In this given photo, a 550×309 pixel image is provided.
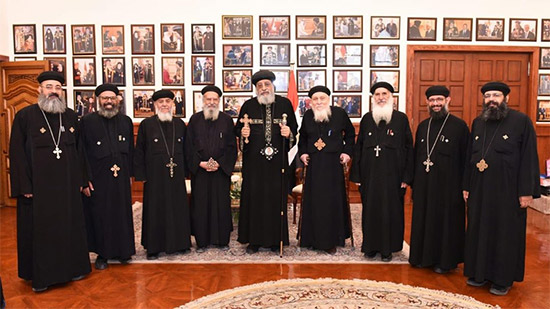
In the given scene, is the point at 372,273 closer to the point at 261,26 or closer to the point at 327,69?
the point at 327,69

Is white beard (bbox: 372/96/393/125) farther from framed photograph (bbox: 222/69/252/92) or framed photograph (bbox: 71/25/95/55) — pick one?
framed photograph (bbox: 71/25/95/55)

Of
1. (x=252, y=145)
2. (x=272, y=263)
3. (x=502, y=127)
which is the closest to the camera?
(x=502, y=127)

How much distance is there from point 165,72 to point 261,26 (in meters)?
2.04

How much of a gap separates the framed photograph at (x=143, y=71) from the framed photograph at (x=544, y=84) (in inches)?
297

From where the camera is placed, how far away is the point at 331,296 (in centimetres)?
423

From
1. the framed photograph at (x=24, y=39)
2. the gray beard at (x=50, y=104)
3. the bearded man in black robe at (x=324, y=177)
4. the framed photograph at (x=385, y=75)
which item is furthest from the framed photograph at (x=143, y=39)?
the gray beard at (x=50, y=104)

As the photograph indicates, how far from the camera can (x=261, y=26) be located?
28.9 feet

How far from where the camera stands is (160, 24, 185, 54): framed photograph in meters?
8.84

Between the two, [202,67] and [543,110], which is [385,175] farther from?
[543,110]

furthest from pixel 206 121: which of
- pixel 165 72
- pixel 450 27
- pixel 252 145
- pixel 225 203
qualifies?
pixel 450 27

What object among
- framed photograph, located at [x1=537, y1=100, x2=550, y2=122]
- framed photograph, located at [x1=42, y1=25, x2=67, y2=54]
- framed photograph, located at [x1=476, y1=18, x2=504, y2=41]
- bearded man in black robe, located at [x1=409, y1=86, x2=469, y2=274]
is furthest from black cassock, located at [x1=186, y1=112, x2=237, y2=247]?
framed photograph, located at [x1=537, y1=100, x2=550, y2=122]

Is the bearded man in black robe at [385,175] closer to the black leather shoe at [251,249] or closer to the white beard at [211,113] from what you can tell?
the black leather shoe at [251,249]

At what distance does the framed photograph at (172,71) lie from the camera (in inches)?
351

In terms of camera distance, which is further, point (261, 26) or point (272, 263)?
point (261, 26)
